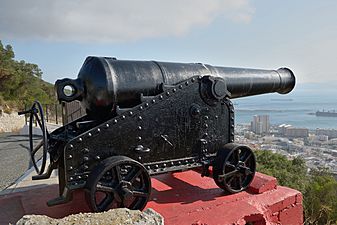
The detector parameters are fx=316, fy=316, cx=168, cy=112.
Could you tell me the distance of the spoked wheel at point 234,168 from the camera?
10.0ft

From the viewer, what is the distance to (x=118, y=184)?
8.21 ft

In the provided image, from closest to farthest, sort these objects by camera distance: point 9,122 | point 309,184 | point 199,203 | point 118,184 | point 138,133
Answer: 1. point 118,184
2. point 138,133
3. point 199,203
4. point 309,184
5. point 9,122

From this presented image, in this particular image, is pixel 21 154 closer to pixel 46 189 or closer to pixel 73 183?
pixel 46 189

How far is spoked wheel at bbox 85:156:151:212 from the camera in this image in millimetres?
2393

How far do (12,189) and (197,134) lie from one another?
88.7 inches

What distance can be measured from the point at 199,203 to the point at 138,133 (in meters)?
0.88

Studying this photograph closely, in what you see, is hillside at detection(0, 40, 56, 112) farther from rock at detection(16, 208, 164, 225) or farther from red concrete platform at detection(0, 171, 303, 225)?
rock at detection(16, 208, 164, 225)

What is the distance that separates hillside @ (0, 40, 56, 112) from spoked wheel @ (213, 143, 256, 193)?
859 inches

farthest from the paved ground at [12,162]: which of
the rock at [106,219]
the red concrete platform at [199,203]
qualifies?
the rock at [106,219]

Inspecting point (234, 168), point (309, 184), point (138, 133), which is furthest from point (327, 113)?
point (138, 133)

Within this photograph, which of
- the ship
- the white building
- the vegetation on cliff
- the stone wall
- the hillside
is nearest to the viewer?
the vegetation on cliff

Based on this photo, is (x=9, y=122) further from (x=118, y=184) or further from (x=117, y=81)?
(x=118, y=184)

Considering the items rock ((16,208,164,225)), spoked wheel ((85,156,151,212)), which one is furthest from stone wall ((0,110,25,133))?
rock ((16,208,164,225))

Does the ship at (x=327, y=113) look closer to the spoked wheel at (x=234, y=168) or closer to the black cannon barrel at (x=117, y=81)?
the spoked wheel at (x=234, y=168)
